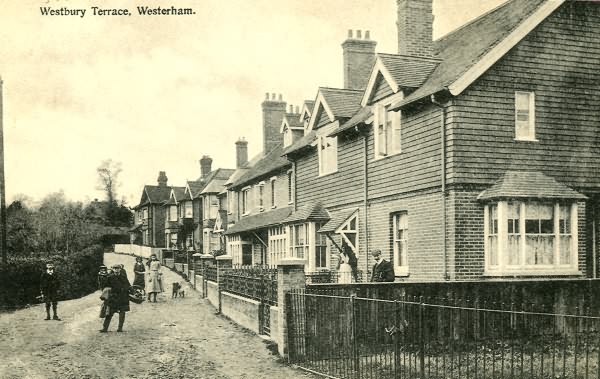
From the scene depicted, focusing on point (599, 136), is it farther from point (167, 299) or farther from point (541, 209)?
point (167, 299)

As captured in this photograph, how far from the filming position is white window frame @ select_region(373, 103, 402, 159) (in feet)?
57.9

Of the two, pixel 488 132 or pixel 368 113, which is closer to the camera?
pixel 488 132

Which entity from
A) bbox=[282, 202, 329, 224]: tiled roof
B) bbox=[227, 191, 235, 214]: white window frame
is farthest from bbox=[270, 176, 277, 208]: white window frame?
bbox=[227, 191, 235, 214]: white window frame

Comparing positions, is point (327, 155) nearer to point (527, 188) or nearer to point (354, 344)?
point (527, 188)

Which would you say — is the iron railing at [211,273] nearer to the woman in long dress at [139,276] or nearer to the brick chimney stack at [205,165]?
the woman in long dress at [139,276]

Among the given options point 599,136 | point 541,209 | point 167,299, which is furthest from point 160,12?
point 167,299

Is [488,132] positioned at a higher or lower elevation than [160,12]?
lower

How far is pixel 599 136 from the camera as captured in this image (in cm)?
1616

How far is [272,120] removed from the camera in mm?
38438

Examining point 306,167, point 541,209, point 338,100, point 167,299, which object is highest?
point 338,100

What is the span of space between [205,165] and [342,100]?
47375 mm

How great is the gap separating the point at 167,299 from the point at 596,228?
16.7 metres

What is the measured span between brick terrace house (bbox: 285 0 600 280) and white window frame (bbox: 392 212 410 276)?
41mm

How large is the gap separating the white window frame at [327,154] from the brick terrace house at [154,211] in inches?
2237
